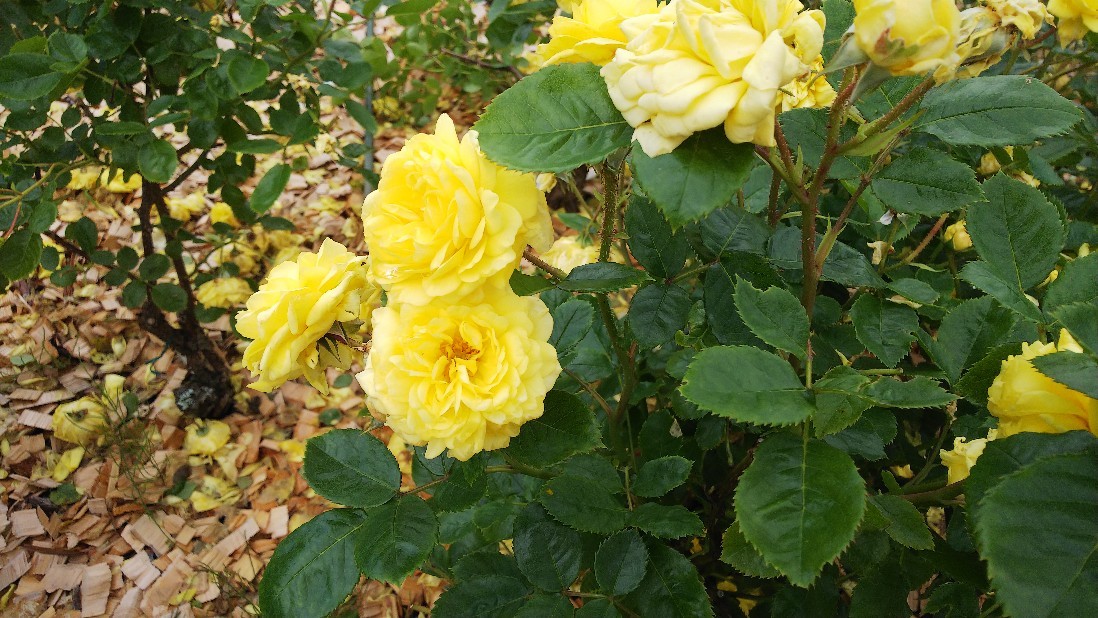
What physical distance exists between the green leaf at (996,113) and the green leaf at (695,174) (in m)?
0.18

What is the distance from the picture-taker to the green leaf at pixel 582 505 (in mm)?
791

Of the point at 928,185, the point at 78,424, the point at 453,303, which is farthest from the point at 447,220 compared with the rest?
the point at 78,424

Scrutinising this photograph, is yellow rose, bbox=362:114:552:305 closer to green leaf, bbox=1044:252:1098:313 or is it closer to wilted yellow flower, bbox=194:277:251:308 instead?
green leaf, bbox=1044:252:1098:313

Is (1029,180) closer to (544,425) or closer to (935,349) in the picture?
(935,349)

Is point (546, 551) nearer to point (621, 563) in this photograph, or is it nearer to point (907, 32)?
point (621, 563)

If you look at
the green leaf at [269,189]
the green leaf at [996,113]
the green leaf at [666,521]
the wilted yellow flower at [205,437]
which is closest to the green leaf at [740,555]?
the green leaf at [666,521]

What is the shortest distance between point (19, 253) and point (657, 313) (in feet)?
3.90

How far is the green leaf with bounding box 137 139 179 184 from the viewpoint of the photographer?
1.23 m

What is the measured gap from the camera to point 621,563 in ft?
2.65

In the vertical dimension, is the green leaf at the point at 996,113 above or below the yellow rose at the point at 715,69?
below

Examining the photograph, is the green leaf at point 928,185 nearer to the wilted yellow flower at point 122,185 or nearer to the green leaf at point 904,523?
the green leaf at point 904,523

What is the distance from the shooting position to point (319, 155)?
106 inches

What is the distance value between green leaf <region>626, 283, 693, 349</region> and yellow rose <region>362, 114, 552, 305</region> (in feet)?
0.68

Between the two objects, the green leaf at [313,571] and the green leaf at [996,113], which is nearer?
the green leaf at [996,113]
